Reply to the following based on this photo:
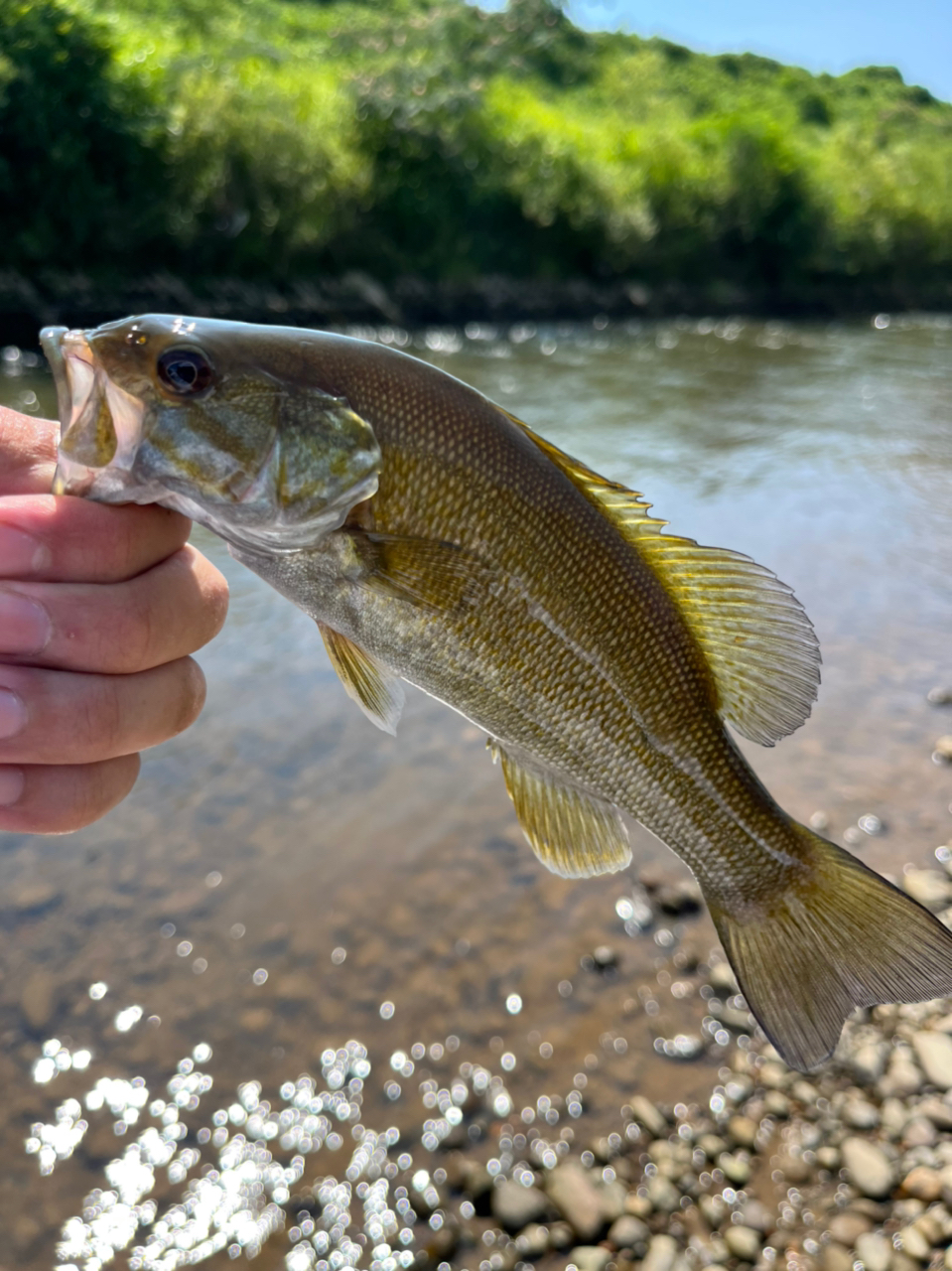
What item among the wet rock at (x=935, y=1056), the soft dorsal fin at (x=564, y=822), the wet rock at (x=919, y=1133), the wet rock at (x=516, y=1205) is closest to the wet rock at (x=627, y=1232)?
the wet rock at (x=516, y=1205)

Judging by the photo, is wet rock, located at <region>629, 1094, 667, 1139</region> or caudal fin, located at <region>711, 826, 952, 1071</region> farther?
wet rock, located at <region>629, 1094, 667, 1139</region>

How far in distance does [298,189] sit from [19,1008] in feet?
71.0

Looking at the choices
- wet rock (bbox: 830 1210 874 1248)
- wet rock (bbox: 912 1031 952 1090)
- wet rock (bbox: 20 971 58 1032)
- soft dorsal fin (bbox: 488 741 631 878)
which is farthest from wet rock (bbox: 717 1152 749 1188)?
wet rock (bbox: 20 971 58 1032)

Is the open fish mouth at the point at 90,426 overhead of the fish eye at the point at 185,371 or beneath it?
beneath

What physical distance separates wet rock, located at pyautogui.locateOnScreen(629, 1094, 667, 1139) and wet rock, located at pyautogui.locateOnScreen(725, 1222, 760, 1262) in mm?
435

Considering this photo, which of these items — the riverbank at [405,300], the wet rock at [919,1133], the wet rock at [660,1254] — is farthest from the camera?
the riverbank at [405,300]

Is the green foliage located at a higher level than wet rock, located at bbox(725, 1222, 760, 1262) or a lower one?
higher

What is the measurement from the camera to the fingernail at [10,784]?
5.24 ft

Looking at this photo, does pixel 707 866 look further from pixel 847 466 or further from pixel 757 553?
pixel 847 466

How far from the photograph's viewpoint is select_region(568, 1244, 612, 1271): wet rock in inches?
121

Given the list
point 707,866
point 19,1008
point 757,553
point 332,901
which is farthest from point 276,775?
point 757,553

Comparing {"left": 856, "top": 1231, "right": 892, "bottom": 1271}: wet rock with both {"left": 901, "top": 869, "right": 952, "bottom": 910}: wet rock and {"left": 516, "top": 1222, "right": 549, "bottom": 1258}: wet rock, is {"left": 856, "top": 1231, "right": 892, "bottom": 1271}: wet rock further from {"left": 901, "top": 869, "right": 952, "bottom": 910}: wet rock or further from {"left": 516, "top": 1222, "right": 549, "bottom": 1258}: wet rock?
{"left": 901, "top": 869, "right": 952, "bottom": 910}: wet rock

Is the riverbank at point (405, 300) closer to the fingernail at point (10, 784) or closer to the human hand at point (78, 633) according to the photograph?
the human hand at point (78, 633)

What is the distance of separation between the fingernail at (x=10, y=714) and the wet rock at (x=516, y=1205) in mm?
2805
